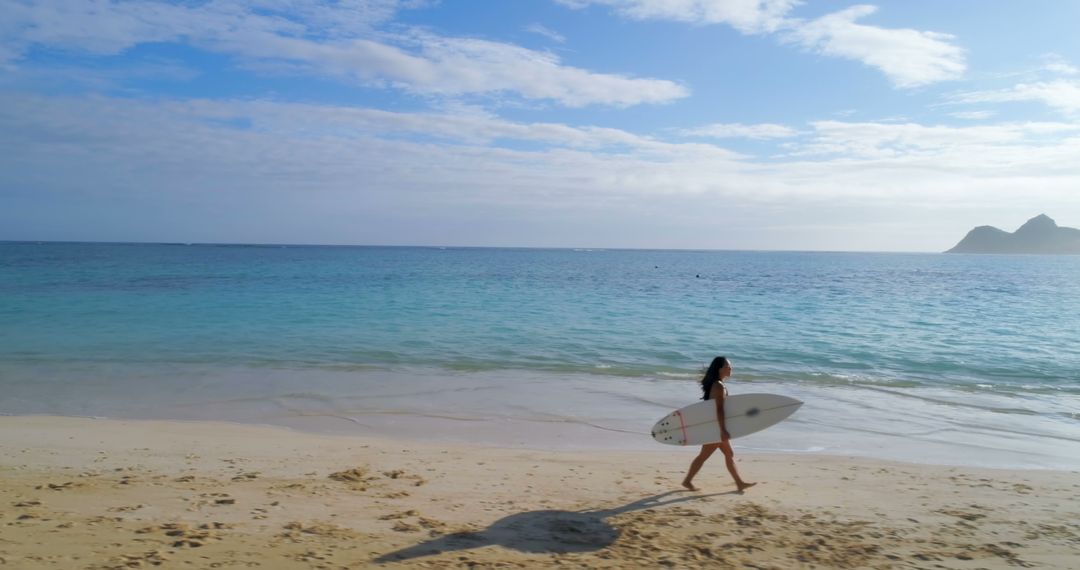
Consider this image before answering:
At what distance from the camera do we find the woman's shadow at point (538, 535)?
5691 mm

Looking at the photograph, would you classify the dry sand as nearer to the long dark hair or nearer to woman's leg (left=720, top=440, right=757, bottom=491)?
woman's leg (left=720, top=440, right=757, bottom=491)

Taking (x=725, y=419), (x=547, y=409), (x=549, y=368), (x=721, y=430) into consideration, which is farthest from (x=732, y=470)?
(x=549, y=368)

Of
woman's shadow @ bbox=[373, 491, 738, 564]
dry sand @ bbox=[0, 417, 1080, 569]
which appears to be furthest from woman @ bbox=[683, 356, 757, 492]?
woman's shadow @ bbox=[373, 491, 738, 564]

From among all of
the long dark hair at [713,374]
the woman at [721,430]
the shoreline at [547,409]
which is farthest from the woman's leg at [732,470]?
the shoreline at [547,409]

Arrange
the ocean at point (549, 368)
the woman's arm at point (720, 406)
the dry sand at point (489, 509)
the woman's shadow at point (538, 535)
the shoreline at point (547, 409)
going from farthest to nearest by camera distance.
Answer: the ocean at point (549, 368) < the shoreline at point (547, 409) < the woman's arm at point (720, 406) < the woman's shadow at point (538, 535) < the dry sand at point (489, 509)

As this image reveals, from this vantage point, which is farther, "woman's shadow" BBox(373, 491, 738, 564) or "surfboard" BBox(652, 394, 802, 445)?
"surfboard" BBox(652, 394, 802, 445)

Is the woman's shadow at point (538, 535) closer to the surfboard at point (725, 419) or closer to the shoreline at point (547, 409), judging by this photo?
the surfboard at point (725, 419)

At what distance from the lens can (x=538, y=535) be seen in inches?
239

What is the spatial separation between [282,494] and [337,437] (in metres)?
3.12

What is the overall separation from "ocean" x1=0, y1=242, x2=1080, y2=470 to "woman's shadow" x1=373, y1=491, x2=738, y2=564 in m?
3.49

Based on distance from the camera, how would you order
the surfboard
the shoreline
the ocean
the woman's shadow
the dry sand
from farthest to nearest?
the ocean, the shoreline, the surfboard, the woman's shadow, the dry sand

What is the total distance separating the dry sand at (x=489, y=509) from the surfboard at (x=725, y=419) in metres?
0.52

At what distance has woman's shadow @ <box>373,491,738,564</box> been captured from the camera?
18.7 feet

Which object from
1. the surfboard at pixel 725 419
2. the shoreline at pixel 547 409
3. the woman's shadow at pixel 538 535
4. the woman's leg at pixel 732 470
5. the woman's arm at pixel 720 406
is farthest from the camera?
the shoreline at pixel 547 409
